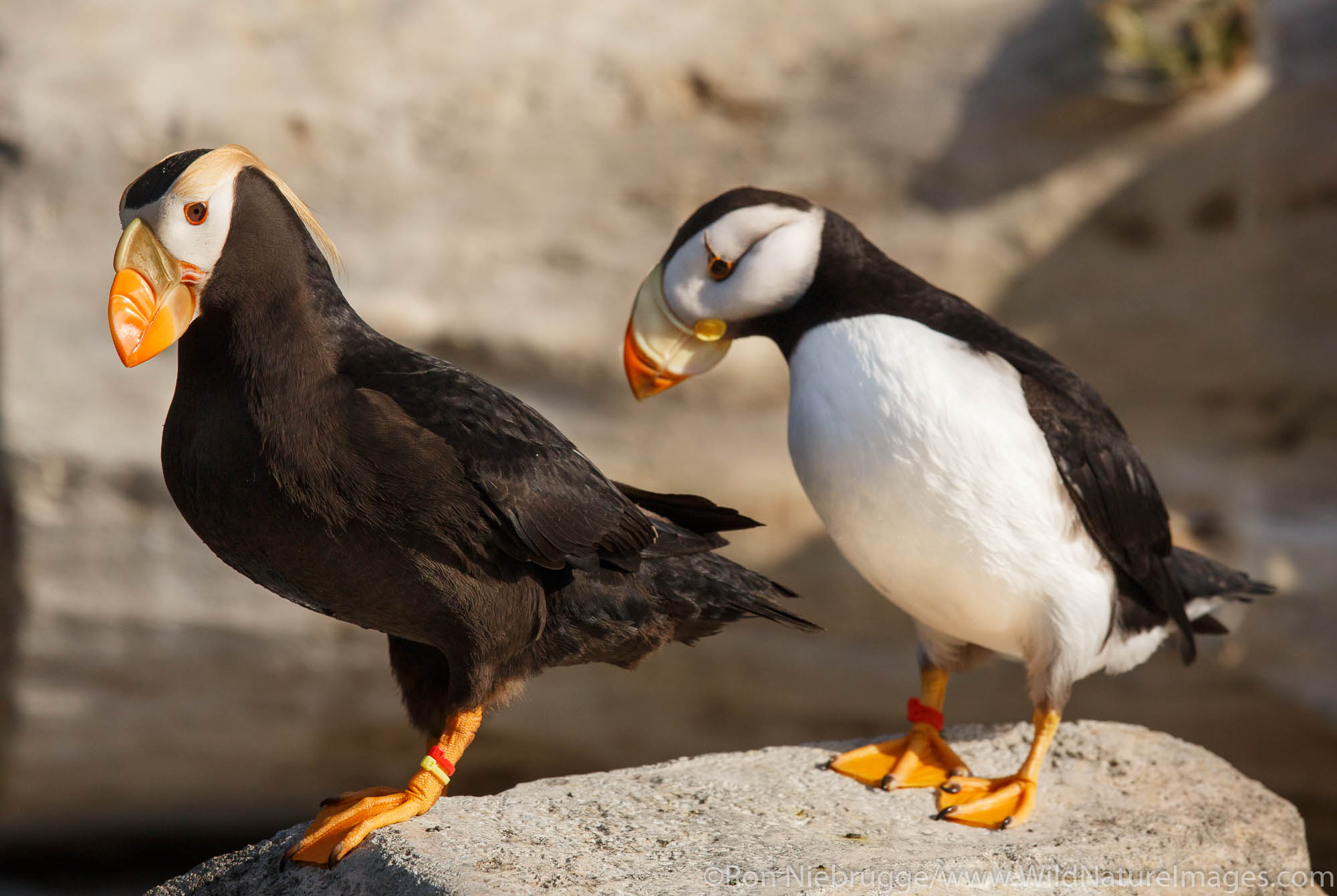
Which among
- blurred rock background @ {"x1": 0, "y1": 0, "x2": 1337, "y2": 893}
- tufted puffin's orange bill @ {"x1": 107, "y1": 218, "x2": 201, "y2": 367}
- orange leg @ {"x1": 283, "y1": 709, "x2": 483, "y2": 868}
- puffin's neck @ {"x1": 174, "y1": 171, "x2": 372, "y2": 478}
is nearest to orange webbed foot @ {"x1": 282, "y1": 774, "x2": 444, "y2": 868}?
orange leg @ {"x1": 283, "y1": 709, "x2": 483, "y2": 868}

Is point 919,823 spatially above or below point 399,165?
below

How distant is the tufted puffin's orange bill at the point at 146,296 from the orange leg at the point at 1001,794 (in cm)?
156

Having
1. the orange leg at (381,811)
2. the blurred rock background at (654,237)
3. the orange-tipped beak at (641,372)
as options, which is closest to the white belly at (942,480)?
the orange-tipped beak at (641,372)

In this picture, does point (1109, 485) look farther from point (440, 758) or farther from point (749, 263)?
point (440, 758)

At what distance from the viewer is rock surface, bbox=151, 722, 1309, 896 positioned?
193 cm

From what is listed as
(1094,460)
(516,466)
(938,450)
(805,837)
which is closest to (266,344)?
(516,466)

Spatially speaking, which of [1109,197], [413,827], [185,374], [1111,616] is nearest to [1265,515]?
[1109,197]

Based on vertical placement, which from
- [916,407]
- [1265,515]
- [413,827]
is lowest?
[413,827]

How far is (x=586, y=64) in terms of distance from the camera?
437cm

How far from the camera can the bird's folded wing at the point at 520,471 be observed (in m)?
1.91

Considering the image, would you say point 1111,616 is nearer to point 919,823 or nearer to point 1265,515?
point 919,823

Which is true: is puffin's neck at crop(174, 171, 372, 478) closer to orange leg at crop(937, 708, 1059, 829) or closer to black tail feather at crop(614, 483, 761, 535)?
black tail feather at crop(614, 483, 761, 535)

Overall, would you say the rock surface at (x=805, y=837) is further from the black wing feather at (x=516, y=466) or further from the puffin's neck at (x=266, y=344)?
the puffin's neck at (x=266, y=344)

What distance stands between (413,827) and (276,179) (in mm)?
1035
